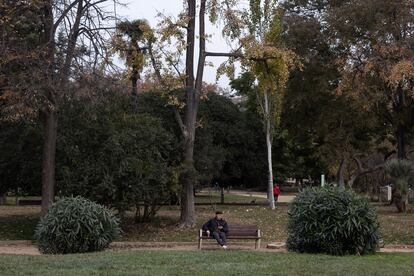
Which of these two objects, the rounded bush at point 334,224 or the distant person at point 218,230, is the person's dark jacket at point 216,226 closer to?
the distant person at point 218,230

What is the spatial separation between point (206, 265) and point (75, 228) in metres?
5.15

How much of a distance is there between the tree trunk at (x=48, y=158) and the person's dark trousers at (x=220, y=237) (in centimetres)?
698

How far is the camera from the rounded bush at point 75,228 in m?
14.9

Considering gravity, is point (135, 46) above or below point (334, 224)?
above

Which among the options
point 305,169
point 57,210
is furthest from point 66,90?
point 305,169

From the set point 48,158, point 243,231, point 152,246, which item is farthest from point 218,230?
point 48,158

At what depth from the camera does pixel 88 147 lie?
22.8 meters

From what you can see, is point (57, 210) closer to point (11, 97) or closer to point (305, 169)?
point (11, 97)

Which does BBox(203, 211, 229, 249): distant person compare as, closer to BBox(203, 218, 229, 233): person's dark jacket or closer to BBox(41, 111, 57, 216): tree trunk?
BBox(203, 218, 229, 233): person's dark jacket

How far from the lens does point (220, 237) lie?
18438 millimetres

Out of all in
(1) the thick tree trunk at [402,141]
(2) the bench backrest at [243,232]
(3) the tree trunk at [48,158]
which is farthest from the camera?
(1) the thick tree trunk at [402,141]

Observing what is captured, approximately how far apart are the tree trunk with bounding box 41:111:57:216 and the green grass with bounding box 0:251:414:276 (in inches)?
415

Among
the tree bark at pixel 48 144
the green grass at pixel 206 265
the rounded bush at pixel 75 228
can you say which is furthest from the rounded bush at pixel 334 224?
the tree bark at pixel 48 144

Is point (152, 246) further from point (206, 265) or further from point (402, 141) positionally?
point (402, 141)
